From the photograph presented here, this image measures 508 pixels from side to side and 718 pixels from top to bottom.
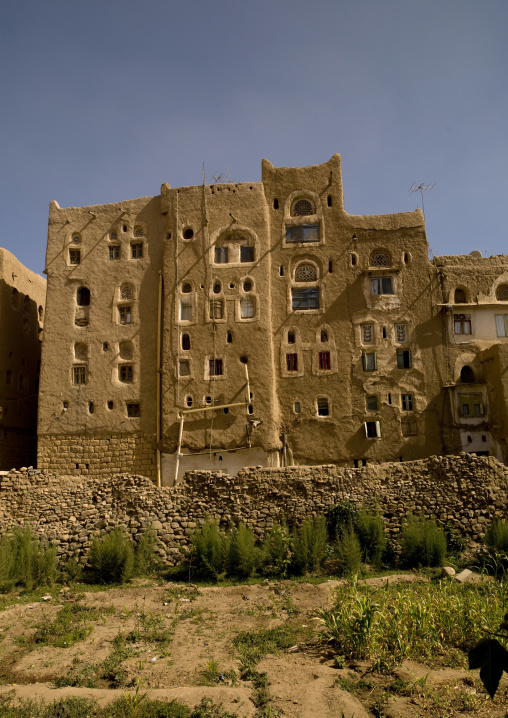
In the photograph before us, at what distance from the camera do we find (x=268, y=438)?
30156 mm

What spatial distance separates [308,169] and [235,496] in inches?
850

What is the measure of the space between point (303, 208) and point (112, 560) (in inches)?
911

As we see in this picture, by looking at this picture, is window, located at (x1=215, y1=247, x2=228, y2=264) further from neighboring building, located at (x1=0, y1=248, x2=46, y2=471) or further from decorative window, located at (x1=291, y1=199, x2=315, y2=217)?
neighboring building, located at (x1=0, y1=248, x2=46, y2=471)

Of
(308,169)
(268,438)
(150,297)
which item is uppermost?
(308,169)

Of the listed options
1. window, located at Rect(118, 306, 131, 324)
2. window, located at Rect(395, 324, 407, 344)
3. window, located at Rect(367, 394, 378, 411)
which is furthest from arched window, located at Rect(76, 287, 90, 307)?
window, located at Rect(395, 324, 407, 344)

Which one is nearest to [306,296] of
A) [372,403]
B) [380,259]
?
[380,259]

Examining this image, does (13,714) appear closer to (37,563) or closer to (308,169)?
(37,563)

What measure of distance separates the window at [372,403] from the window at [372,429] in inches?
31.4

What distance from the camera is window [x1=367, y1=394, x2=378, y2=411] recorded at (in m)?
31.5

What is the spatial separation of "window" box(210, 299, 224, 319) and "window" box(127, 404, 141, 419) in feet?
21.4

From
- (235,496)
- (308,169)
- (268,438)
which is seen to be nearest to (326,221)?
(308,169)

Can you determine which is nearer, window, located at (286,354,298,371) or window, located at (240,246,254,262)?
window, located at (286,354,298,371)

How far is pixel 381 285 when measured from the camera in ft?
107

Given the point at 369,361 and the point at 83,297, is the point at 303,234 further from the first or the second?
the point at 83,297
